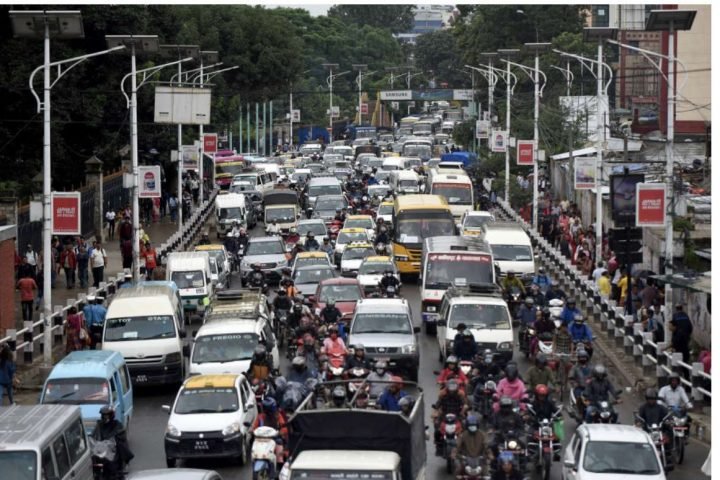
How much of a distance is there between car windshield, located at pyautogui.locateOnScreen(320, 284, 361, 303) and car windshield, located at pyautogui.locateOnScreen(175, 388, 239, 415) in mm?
12368

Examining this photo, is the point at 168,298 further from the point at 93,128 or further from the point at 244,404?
the point at 93,128

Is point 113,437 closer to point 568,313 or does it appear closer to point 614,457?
point 614,457

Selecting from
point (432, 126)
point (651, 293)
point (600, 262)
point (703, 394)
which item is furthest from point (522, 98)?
point (703, 394)

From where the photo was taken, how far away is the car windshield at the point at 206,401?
24406mm

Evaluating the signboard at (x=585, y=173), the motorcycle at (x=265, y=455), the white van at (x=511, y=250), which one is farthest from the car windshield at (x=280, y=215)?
the motorcycle at (x=265, y=455)

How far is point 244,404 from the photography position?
81.6 feet

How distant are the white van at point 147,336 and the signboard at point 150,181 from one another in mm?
16073

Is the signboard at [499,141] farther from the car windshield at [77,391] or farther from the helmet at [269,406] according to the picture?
the helmet at [269,406]

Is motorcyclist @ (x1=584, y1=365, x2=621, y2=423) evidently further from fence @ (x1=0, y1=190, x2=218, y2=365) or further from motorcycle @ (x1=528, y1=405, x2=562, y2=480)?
fence @ (x1=0, y1=190, x2=218, y2=365)

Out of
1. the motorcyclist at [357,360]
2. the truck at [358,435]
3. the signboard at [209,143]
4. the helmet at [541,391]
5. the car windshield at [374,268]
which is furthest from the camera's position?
the signboard at [209,143]

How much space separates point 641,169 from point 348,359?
73.2 ft

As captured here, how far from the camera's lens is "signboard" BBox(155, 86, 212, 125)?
51844 mm

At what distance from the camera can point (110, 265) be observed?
51.8 m

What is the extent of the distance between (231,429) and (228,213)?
36589mm
